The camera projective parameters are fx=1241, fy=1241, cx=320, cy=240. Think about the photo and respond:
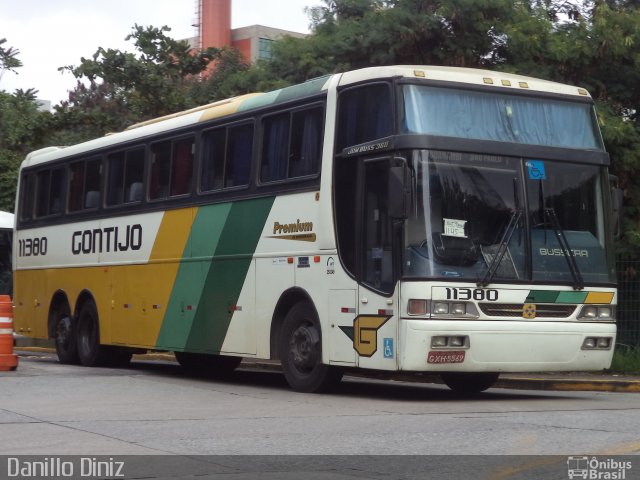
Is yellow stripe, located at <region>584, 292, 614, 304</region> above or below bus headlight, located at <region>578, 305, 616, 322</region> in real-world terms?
above

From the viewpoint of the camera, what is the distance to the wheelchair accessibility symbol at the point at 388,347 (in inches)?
516

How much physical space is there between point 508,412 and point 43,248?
11662mm

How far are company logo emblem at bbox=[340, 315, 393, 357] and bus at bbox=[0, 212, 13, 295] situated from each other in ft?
57.1

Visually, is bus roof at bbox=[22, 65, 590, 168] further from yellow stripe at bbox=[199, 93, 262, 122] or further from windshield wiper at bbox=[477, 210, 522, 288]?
windshield wiper at bbox=[477, 210, 522, 288]

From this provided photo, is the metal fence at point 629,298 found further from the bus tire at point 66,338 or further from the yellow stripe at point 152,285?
the bus tire at point 66,338

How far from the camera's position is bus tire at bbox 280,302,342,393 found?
14.3 meters

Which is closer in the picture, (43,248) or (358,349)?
(358,349)

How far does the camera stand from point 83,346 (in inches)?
805

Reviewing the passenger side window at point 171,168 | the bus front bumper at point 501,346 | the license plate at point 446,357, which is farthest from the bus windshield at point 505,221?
the passenger side window at point 171,168

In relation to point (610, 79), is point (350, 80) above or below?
below

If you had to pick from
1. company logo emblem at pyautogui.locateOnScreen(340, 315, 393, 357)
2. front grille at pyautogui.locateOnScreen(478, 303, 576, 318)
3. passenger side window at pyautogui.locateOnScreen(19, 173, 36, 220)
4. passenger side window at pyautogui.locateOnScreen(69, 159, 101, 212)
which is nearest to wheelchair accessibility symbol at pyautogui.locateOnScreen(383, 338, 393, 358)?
company logo emblem at pyautogui.locateOnScreen(340, 315, 393, 357)

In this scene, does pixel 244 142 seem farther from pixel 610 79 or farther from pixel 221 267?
pixel 610 79

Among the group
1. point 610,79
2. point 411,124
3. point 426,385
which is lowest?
point 426,385
